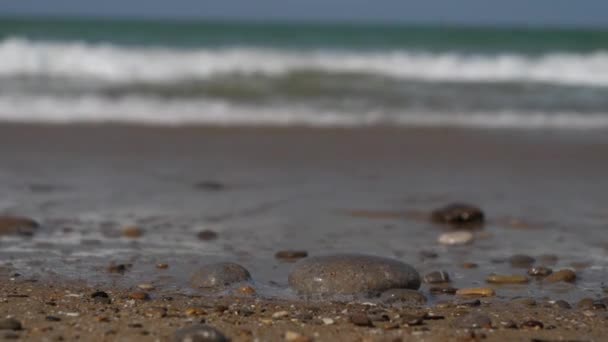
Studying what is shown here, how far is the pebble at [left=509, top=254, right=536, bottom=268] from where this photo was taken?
188 inches

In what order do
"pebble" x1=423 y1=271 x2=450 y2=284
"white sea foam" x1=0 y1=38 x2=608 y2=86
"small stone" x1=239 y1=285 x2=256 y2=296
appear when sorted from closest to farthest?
"small stone" x1=239 y1=285 x2=256 y2=296 → "pebble" x1=423 y1=271 x2=450 y2=284 → "white sea foam" x1=0 y1=38 x2=608 y2=86

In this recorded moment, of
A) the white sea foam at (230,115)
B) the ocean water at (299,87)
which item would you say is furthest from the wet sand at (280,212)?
the ocean water at (299,87)

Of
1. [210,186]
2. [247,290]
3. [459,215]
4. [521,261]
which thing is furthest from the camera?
[210,186]

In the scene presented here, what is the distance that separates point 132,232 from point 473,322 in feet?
7.99

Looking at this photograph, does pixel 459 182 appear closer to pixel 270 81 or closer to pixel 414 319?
pixel 414 319

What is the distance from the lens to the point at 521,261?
4824mm

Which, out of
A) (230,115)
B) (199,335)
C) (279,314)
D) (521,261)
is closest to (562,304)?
(521,261)

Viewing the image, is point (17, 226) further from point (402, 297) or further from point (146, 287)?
point (402, 297)

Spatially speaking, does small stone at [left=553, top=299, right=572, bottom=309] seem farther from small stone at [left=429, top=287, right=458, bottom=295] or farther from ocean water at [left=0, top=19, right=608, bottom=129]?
ocean water at [left=0, top=19, right=608, bottom=129]

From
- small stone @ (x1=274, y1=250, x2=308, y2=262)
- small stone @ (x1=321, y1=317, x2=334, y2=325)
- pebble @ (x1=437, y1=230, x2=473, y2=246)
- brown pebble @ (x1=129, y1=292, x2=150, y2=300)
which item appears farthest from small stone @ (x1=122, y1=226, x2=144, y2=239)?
small stone @ (x1=321, y1=317, x2=334, y2=325)

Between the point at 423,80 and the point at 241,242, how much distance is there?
34.5 feet

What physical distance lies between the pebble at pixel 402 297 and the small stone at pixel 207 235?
154 cm

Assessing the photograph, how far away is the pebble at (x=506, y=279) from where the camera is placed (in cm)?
441

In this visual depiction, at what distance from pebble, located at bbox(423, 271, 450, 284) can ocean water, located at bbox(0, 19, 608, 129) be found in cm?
623
